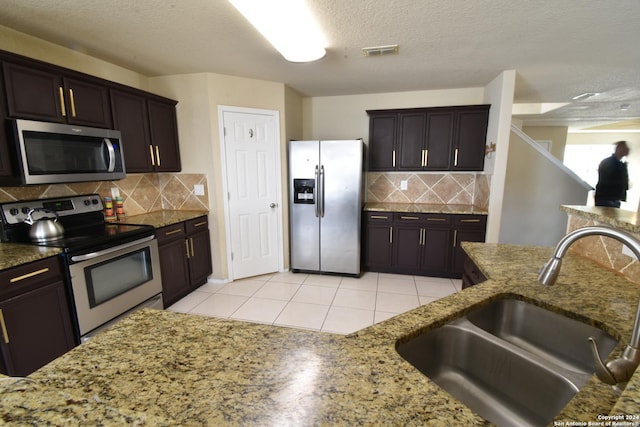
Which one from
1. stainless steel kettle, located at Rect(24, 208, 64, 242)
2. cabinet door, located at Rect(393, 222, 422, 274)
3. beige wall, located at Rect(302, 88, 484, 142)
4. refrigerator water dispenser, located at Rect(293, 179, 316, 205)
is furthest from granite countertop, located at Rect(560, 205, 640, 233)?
stainless steel kettle, located at Rect(24, 208, 64, 242)

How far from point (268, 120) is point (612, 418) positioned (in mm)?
3422

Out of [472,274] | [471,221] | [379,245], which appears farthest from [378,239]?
[472,274]

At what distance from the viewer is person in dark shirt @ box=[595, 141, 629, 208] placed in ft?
13.7

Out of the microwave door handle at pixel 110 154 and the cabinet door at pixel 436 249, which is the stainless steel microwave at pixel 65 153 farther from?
the cabinet door at pixel 436 249

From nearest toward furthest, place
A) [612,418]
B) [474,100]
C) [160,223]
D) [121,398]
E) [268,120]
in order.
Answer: [612,418]
[121,398]
[160,223]
[268,120]
[474,100]

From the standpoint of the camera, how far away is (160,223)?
2617mm

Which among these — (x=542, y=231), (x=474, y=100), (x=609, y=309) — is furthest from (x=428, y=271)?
(x=609, y=309)

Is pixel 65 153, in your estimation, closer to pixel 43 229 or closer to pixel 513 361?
pixel 43 229

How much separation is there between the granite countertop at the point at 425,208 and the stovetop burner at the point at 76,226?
2.61 meters

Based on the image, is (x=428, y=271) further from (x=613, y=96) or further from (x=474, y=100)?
(x=613, y=96)

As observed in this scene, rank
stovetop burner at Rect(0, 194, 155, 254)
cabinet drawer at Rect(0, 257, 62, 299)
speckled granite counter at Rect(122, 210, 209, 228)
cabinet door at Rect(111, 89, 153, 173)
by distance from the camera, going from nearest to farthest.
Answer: cabinet drawer at Rect(0, 257, 62, 299)
stovetop burner at Rect(0, 194, 155, 254)
cabinet door at Rect(111, 89, 153, 173)
speckled granite counter at Rect(122, 210, 209, 228)

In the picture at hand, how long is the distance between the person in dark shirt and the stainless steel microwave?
21.2ft

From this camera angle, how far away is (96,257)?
76.4 inches

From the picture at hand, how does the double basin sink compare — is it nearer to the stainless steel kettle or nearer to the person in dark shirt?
the stainless steel kettle
